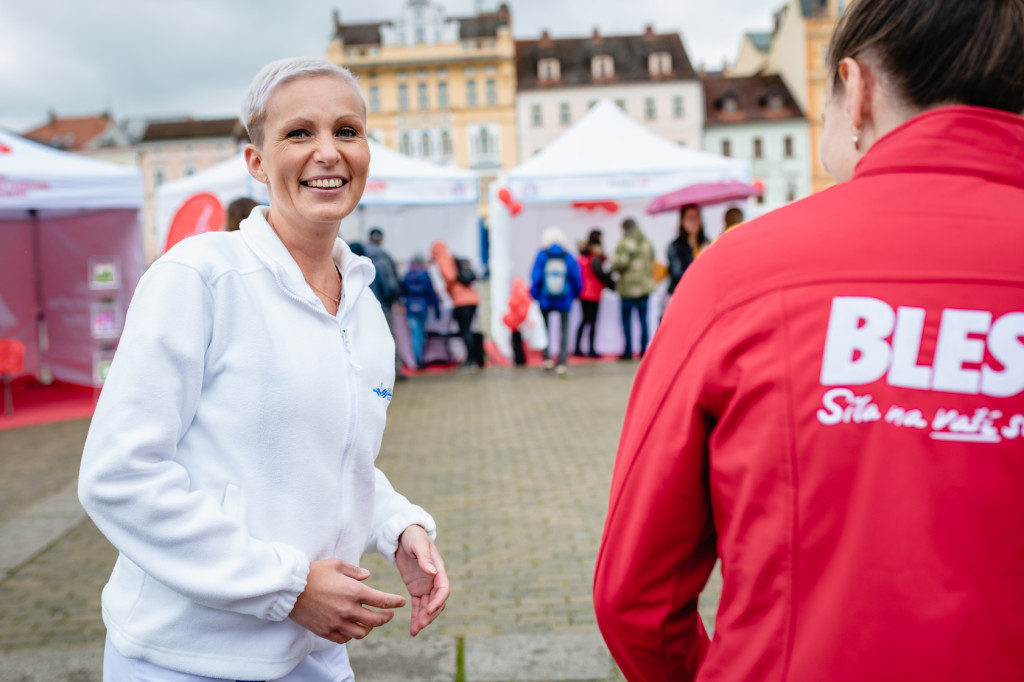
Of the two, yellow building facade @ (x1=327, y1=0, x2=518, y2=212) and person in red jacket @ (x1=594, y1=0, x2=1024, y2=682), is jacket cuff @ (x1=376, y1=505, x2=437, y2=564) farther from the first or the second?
yellow building facade @ (x1=327, y1=0, x2=518, y2=212)

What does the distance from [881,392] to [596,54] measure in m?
59.8

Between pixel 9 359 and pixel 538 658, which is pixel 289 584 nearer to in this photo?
pixel 538 658

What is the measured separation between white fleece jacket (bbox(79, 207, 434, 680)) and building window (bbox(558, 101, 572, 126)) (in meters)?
57.0

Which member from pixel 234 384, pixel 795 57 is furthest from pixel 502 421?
pixel 795 57

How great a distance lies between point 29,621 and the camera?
4148 mm

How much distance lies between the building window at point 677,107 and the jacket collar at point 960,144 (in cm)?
5693

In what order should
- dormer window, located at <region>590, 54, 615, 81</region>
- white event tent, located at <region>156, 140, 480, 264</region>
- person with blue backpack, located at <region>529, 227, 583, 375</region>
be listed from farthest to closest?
1. dormer window, located at <region>590, 54, 615, 81</region>
2. person with blue backpack, located at <region>529, 227, 583, 375</region>
3. white event tent, located at <region>156, 140, 480, 264</region>

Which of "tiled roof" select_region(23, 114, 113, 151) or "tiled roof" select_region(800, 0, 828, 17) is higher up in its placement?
"tiled roof" select_region(800, 0, 828, 17)

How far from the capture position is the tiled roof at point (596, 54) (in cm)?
5675

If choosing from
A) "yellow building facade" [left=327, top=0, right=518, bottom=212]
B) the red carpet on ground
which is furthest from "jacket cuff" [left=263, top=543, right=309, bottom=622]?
"yellow building facade" [left=327, top=0, right=518, bottom=212]

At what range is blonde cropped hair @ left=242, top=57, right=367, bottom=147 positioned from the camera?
Answer: 1.62 meters

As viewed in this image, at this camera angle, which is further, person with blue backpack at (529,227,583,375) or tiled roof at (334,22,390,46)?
tiled roof at (334,22,390,46)

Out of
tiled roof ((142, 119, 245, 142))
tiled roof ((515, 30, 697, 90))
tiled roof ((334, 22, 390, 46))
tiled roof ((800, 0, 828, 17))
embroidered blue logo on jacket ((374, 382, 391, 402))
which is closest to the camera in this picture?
embroidered blue logo on jacket ((374, 382, 391, 402))

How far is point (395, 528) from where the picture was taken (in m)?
1.80
